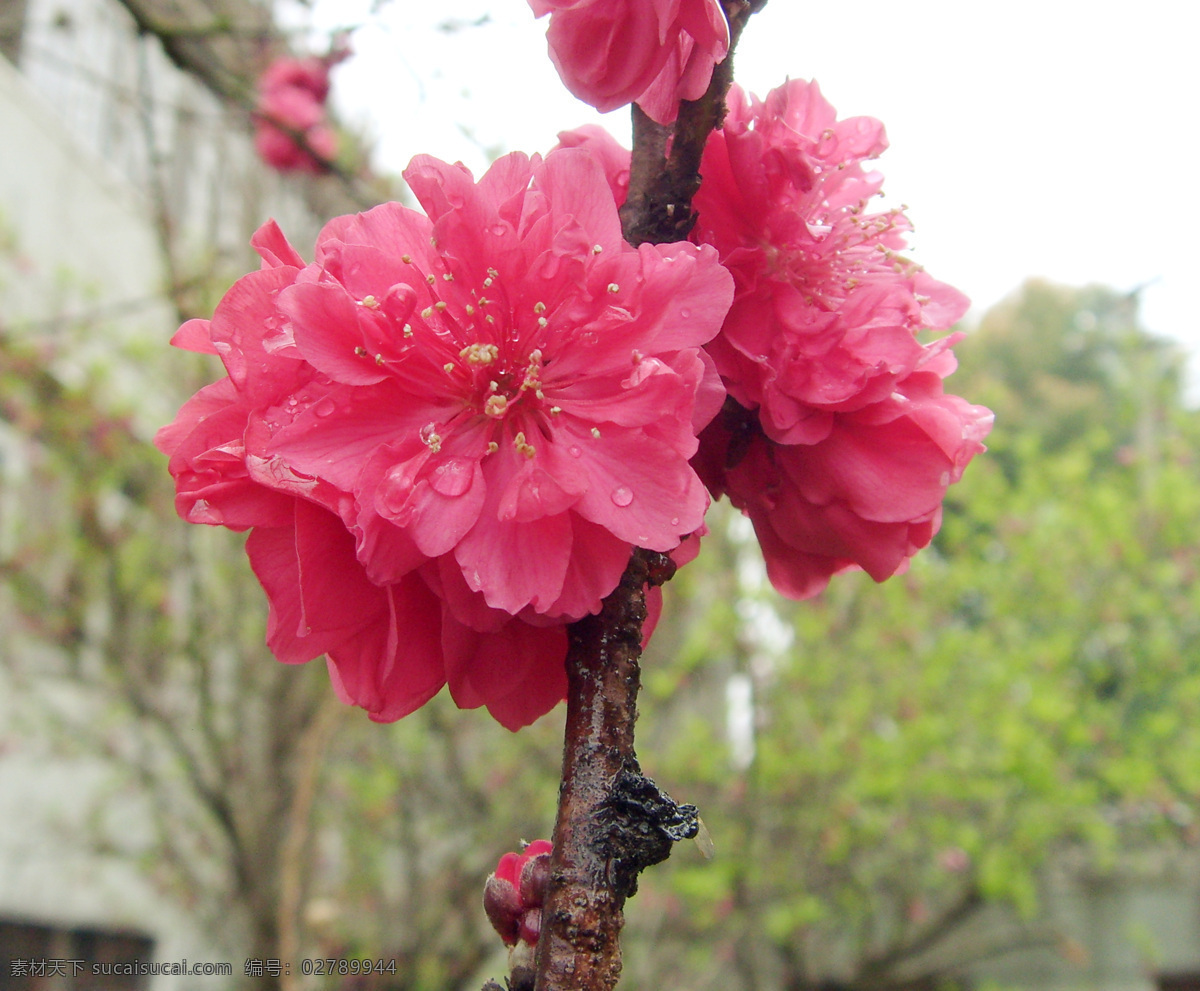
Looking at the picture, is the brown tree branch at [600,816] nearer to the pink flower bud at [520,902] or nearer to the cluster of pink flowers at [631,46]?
the pink flower bud at [520,902]

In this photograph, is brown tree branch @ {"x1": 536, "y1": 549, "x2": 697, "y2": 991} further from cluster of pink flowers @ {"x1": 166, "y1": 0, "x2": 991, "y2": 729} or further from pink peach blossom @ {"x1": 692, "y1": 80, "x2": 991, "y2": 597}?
pink peach blossom @ {"x1": 692, "y1": 80, "x2": 991, "y2": 597}

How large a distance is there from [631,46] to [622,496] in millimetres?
384

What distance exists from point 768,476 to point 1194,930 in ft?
31.4

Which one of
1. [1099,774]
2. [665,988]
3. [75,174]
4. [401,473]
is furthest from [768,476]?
[75,174]

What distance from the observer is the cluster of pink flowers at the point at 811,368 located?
0.90 m

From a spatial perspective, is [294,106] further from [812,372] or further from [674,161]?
[812,372]

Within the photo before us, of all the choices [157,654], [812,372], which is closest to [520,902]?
[812,372]

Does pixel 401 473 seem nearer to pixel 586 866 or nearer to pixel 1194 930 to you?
pixel 586 866

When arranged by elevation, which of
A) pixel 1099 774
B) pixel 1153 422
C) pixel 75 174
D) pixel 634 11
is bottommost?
pixel 634 11

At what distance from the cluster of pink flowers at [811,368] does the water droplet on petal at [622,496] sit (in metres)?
0.18

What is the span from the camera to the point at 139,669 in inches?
191

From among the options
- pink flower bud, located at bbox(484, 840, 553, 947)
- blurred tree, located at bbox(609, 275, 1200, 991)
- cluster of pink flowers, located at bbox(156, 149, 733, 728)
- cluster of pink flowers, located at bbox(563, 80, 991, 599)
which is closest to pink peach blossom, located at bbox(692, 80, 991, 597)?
cluster of pink flowers, located at bbox(563, 80, 991, 599)

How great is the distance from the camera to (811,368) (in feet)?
2.94

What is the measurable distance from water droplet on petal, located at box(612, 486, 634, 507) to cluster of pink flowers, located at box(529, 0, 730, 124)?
1.11 ft
